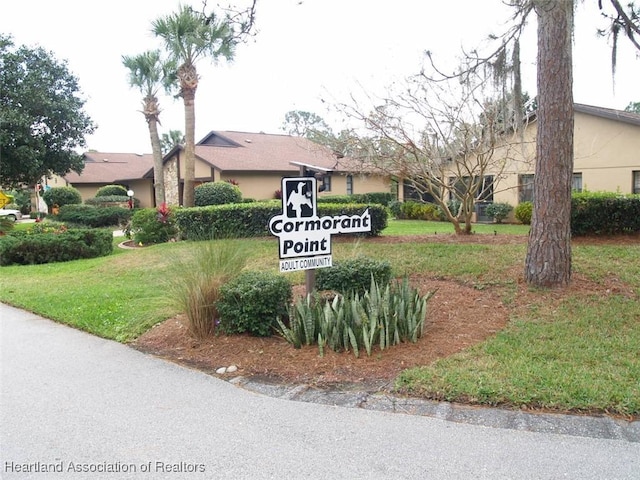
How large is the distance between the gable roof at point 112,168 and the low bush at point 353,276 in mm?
33318

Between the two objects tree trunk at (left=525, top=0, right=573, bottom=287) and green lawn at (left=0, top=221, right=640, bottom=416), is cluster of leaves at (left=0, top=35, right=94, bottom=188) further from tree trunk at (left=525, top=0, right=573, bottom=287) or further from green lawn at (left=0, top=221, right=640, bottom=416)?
tree trunk at (left=525, top=0, right=573, bottom=287)

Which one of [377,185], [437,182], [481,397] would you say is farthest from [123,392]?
[377,185]

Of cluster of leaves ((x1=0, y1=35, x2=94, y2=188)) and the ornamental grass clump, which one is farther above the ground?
cluster of leaves ((x1=0, y1=35, x2=94, y2=188))

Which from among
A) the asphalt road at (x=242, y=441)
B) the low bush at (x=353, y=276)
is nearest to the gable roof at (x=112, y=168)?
the low bush at (x=353, y=276)

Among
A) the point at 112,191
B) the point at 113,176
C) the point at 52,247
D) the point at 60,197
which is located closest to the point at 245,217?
the point at 52,247

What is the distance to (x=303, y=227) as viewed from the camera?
5.79 metres

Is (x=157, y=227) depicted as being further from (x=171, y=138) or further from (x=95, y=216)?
(x=171, y=138)

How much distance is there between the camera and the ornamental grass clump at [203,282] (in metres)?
6.05

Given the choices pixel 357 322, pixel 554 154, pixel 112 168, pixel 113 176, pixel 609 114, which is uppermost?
pixel 112 168

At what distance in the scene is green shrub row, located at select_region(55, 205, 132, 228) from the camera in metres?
27.1

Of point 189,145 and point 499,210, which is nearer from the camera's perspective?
point 189,145

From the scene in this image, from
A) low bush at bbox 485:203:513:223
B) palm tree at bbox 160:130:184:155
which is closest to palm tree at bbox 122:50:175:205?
low bush at bbox 485:203:513:223

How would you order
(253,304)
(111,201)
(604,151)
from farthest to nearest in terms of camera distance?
(111,201) → (604,151) → (253,304)

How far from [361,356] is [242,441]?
1754mm
